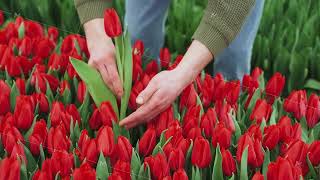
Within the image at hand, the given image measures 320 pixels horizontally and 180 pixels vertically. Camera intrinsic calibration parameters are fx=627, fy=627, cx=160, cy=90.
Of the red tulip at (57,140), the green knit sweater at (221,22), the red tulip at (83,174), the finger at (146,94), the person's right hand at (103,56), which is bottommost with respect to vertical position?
the red tulip at (83,174)

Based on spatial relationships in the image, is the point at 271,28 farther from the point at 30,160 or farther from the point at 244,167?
the point at 30,160

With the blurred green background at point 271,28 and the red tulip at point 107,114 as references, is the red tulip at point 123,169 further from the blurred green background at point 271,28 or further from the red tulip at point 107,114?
the blurred green background at point 271,28

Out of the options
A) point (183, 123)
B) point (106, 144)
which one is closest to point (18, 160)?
point (106, 144)

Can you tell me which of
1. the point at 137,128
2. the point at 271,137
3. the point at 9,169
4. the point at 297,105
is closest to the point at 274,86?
the point at 297,105

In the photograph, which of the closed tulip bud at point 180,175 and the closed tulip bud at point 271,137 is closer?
the closed tulip bud at point 180,175

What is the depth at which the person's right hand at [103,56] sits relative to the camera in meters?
1.56

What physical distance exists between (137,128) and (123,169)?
281mm

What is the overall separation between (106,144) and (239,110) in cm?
44

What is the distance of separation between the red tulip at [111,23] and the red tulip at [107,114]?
17 centimetres

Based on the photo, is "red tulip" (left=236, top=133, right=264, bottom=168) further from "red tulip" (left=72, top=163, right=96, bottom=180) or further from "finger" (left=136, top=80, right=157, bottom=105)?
"red tulip" (left=72, top=163, right=96, bottom=180)

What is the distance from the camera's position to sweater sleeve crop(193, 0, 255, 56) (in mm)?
1494

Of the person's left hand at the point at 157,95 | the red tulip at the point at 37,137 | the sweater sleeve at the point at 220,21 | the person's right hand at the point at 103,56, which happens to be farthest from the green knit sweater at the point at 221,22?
the red tulip at the point at 37,137

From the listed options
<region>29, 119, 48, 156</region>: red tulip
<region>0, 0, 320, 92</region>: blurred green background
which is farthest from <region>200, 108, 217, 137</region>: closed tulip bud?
<region>0, 0, 320, 92</region>: blurred green background

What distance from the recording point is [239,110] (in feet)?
5.44
